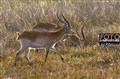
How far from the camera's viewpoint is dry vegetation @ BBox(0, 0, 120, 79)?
26.5ft

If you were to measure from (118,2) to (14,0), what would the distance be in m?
5.03

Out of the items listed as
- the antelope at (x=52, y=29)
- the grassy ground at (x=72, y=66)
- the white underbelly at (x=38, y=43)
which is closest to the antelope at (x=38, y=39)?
the white underbelly at (x=38, y=43)

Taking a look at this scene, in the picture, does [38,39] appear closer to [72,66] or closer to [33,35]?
[33,35]

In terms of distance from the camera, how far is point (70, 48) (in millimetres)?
11203

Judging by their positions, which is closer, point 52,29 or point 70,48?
point 70,48

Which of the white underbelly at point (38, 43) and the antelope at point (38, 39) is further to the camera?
the white underbelly at point (38, 43)

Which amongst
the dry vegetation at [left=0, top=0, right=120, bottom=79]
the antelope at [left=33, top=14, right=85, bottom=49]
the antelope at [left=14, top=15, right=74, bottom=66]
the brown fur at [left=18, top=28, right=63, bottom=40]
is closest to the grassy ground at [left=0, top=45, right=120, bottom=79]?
the dry vegetation at [left=0, top=0, right=120, bottom=79]

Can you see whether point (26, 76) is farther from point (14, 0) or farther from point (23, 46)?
point (14, 0)

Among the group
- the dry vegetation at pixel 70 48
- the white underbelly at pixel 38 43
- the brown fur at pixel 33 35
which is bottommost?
the dry vegetation at pixel 70 48

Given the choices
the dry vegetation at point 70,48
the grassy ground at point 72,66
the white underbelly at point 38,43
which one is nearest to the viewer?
the grassy ground at point 72,66

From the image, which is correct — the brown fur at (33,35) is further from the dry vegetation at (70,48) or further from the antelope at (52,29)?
the antelope at (52,29)

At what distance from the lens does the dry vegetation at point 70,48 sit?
807cm

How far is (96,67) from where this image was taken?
8891 millimetres

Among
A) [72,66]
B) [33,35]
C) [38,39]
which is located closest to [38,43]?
[38,39]
